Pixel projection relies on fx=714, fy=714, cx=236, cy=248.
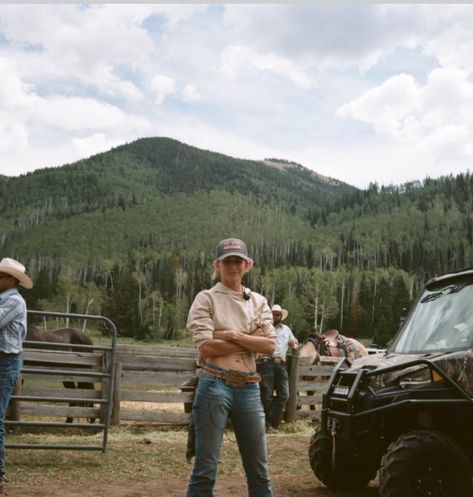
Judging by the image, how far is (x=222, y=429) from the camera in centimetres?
482

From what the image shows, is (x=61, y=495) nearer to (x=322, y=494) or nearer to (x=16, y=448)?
(x=16, y=448)

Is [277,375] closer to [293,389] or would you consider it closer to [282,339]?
[282,339]

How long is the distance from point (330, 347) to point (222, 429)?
1137cm

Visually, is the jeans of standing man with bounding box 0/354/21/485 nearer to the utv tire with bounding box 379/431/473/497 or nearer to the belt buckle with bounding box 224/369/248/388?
the belt buckle with bounding box 224/369/248/388

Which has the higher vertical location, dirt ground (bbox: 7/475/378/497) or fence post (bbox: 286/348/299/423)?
fence post (bbox: 286/348/299/423)

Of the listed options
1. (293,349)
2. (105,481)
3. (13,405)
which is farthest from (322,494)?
(293,349)

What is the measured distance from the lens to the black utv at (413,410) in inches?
229

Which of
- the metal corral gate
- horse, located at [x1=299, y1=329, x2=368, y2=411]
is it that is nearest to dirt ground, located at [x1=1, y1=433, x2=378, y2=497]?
the metal corral gate

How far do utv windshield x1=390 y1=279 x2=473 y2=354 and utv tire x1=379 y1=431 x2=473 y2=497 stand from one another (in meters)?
0.92

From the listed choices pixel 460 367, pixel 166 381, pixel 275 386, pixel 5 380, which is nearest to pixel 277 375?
pixel 275 386

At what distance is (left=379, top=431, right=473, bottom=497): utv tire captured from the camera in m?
5.78

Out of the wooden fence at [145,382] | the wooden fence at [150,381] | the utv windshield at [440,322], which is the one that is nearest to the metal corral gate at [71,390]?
the wooden fence at [145,382]

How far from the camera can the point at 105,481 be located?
7.92 metres

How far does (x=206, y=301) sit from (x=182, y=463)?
15.8 feet
